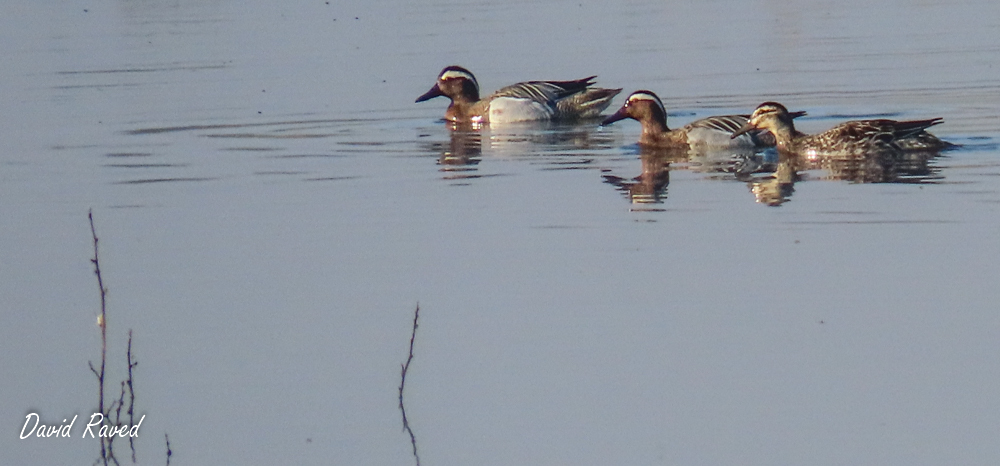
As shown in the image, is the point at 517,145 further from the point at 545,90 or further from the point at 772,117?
the point at 772,117

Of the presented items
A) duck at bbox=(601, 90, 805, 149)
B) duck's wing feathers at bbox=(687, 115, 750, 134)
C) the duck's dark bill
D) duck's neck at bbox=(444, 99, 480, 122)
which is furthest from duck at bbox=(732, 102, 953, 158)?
the duck's dark bill

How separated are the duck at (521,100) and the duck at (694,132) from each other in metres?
2.53

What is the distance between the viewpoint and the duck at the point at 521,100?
17.9 meters

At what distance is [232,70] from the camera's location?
2248 centimetres

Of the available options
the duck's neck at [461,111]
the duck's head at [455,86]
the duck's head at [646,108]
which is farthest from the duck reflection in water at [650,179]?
the duck's head at [455,86]

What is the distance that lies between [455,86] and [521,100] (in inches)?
38.9

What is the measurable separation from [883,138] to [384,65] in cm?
976

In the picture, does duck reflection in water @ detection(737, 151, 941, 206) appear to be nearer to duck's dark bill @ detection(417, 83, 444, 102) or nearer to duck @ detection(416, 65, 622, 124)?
duck @ detection(416, 65, 622, 124)

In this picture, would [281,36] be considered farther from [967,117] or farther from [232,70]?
[967,117]

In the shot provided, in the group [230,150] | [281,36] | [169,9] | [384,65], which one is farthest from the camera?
[169,9]

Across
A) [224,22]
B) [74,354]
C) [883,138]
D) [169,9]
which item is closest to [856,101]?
[883,138]

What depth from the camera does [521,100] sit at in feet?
58.8

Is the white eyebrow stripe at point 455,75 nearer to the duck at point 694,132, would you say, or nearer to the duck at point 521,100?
the duck at point 521,100

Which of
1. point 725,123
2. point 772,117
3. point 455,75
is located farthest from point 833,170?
point 455,75
